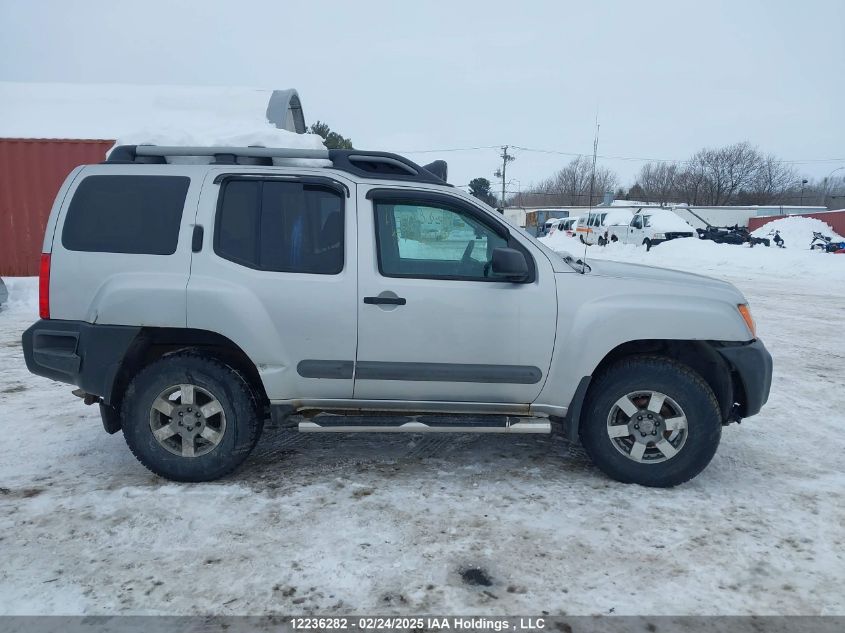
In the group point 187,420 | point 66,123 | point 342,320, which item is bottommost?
point 187,420

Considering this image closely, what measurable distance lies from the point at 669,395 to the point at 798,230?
1275 inches

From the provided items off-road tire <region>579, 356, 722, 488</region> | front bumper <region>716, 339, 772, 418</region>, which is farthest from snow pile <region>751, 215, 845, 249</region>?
off-road tire <region>579, 356, 722, 488</region>

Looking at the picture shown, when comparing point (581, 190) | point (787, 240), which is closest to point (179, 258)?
point (787, 240)

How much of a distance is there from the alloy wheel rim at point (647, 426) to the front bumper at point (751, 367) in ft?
1.50

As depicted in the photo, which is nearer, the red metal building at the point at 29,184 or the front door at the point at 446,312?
the front door at the point at 446,312

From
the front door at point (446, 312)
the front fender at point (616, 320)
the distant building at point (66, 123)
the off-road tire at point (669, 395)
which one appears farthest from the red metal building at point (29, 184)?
the off-road tire at point (669, 395)

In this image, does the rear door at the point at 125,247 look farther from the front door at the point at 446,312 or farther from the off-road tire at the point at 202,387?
the front door at the point at 446,312

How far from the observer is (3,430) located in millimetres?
4617

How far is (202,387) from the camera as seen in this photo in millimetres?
3662

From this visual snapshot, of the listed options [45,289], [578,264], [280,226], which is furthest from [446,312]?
[45,289]

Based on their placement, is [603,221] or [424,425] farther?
[603,221]

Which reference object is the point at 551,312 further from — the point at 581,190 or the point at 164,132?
the point at 581,190

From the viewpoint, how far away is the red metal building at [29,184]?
40.1 feet

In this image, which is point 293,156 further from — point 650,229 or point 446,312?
point 650,229
